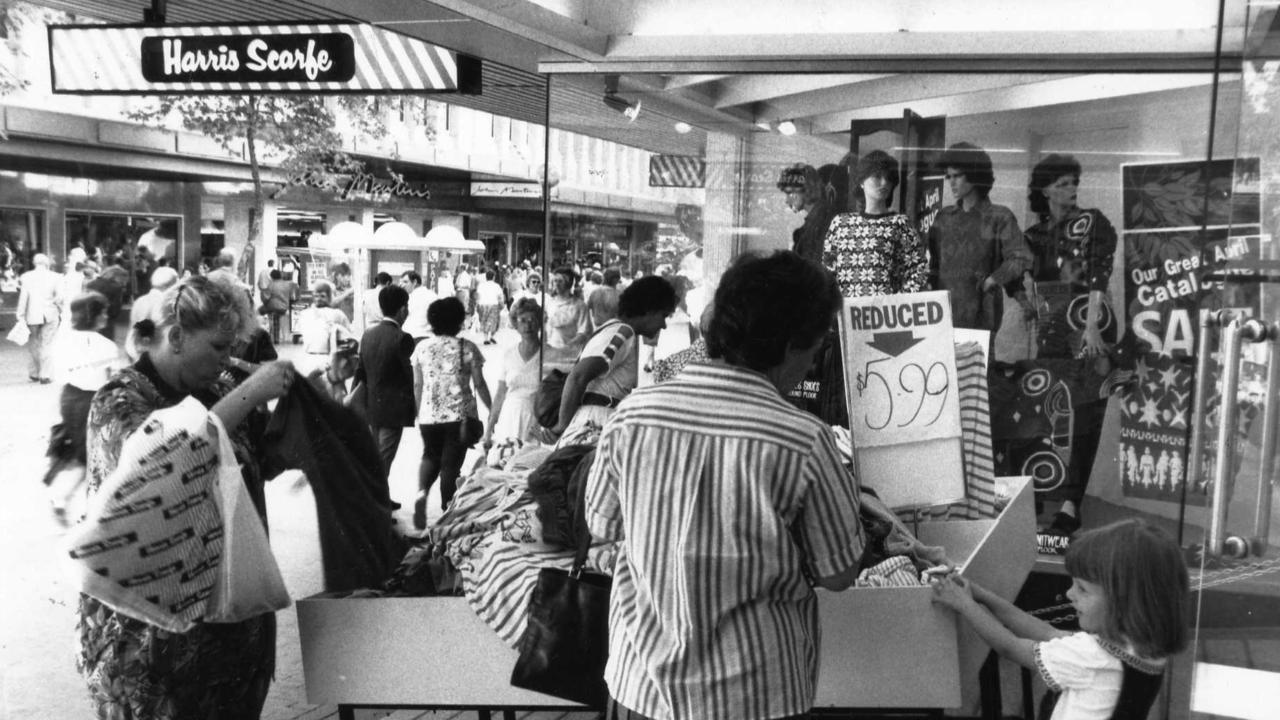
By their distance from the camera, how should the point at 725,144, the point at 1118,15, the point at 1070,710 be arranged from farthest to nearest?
the point at 725,144
the point at 1118,15
the point at 1070,710

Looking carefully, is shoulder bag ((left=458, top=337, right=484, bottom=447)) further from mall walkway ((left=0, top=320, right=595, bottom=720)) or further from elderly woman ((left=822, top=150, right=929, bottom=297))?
elderly woman ((left=822, top=150, right=929, bottom=297))

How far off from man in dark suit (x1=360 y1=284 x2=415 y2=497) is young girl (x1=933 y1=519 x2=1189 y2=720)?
6.21 m

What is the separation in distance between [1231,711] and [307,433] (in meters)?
2.28

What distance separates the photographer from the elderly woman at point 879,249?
658 cm

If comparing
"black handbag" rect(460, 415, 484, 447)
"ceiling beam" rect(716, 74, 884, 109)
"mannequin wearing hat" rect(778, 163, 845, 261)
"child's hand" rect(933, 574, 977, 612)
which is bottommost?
"black handbag" rect(460, 415, 484, 447)

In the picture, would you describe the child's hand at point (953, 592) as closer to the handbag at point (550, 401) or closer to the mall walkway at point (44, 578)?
the mall walkway at point (44, 578)

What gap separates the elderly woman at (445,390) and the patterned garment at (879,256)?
288cm

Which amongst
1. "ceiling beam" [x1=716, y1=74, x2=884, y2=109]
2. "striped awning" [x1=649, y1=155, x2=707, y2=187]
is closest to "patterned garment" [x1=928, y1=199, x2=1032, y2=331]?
"ceiling beam" [x1=716, y1=74, x2=884, y2=109]

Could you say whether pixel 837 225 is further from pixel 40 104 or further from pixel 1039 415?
pixel 40 104

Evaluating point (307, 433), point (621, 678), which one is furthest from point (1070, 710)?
point (307, 433)

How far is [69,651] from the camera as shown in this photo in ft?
19.5

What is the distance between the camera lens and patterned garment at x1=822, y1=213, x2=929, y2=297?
6578mm

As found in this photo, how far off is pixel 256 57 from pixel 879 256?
126 inches

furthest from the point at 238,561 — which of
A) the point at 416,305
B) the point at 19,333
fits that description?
the point at 416,305
